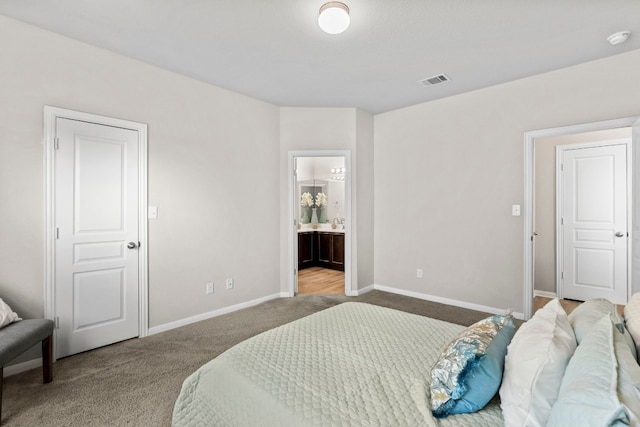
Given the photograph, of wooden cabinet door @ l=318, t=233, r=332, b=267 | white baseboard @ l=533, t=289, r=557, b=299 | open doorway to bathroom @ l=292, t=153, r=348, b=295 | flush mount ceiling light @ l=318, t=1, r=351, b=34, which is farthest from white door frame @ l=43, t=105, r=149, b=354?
white baseboard @ l=533, t=289, r=557, b=299

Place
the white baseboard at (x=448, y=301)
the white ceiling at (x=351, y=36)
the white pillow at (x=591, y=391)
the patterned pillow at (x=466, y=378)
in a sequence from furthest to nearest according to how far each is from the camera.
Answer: the white baseboard at (x=448, y=301), the white ceiling at (x=351, y=36), the patterned pillow at (x=466, y=378), the white pillow at (x=591, y=391)

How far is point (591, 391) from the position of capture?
2.69 feet

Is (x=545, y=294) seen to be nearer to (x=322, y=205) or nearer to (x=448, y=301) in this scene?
(x=448, y=301)

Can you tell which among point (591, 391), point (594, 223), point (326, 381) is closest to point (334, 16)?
point (326, 381)

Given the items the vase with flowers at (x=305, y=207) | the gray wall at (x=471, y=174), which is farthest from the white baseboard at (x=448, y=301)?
the vase with flowers at (x=305, y=207)

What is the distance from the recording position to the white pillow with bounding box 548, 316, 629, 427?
0.74 meters

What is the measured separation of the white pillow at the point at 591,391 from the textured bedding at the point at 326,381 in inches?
12.1

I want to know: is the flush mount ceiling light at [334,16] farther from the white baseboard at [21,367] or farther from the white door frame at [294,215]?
the white baseboard at [21,367]

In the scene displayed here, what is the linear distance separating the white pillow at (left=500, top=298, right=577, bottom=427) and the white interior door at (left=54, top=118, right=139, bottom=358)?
10.3 feet

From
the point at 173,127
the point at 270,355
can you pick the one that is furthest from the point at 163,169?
the point at 270,355

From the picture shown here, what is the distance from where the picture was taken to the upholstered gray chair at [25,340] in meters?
1.86

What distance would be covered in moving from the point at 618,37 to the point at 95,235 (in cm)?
471

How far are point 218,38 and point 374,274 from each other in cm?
364

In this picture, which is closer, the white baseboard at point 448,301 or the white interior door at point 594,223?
the white baseboard at point 448,301
